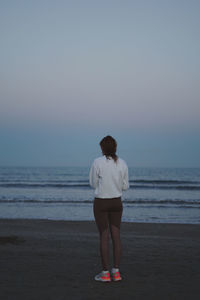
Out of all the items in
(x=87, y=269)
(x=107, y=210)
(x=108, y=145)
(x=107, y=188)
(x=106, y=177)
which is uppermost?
(x=108, y=145)

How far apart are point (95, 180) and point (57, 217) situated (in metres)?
9.04

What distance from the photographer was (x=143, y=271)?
4.49 m

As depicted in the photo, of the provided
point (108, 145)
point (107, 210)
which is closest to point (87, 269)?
point (107, 210)

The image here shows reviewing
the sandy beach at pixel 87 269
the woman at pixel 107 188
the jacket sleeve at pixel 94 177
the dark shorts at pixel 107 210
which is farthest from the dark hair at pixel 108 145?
the sandy beach at pixel 87 269

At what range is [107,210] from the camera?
3.89 meters

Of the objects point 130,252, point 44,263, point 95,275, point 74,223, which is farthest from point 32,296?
point 74,223

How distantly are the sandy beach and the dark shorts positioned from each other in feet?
2.24

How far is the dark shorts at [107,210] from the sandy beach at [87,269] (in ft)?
2.24

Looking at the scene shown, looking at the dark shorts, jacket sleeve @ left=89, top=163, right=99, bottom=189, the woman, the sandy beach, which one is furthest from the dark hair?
the sandy beach

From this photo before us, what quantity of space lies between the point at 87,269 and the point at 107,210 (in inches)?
47.2

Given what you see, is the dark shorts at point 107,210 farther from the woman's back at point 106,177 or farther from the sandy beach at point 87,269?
the sandy beach at point 87,269

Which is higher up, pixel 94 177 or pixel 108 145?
pixel 108 145

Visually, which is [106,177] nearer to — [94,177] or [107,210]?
[94,177]

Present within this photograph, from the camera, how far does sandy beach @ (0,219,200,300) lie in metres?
3.55
